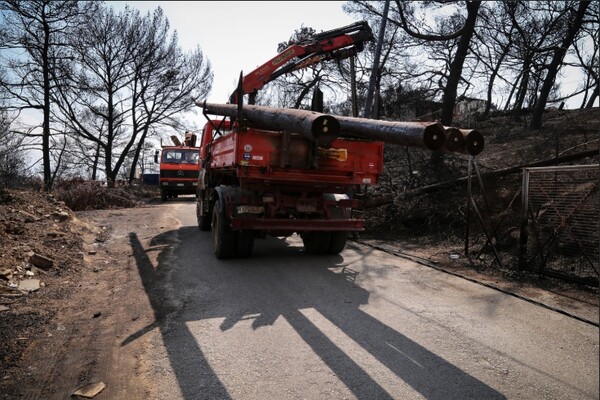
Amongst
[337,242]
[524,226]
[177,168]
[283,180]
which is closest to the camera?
[283,180]

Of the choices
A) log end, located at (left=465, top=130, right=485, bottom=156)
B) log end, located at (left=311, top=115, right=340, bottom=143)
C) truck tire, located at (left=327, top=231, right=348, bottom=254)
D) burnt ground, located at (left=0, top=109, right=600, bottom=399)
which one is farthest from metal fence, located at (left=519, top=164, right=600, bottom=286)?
log end, located at (left=311, top=115, right=340, bottom=143)

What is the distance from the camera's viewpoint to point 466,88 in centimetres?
2325

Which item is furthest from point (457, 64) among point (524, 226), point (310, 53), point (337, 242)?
point (337, 242)

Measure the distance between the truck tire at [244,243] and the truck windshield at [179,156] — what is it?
14.4 m

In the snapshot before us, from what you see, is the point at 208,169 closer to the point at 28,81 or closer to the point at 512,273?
the point at 512,273

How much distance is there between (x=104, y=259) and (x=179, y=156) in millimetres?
13859

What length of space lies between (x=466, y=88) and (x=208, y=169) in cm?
1858

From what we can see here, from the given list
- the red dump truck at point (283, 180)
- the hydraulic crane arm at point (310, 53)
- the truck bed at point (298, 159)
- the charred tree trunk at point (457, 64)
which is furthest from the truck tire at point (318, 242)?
the charred tree trunk at point (457, 64)

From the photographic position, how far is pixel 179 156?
21016mm

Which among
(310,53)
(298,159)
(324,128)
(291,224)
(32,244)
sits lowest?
(32,244)

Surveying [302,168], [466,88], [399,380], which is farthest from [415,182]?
[466,88]

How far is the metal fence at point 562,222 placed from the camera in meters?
6.13

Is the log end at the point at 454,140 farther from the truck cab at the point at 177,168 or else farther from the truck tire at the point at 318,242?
the truck cab at the point at 177,168

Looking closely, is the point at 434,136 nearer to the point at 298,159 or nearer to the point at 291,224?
the point at 298,159
